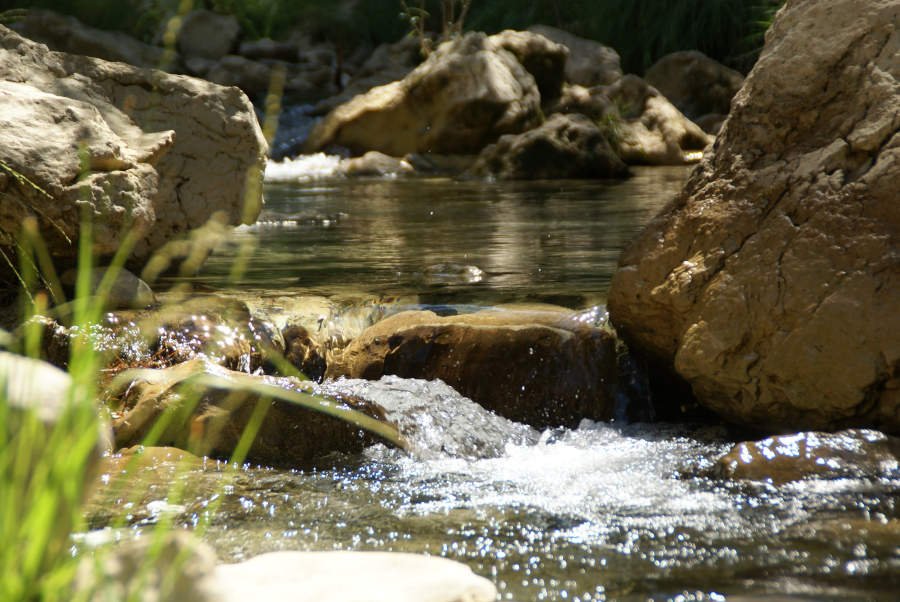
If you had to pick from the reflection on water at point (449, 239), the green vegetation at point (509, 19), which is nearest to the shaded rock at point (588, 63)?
the green vegetation at point (509, 19)

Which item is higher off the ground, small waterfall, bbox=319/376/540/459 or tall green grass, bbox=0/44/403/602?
tall green grass, bbox=0/44/403/602

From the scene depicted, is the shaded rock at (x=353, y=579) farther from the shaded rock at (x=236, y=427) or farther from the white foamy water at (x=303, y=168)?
the white foamy water at (x=303, y=168)

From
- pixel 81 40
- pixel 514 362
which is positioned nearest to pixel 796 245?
pixel 514 362

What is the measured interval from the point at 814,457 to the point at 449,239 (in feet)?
18.9

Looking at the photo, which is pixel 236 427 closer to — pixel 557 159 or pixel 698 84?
pixel 557 159

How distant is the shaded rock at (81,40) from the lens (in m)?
26.5

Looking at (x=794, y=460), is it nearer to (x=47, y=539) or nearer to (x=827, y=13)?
(x=827, y=13)

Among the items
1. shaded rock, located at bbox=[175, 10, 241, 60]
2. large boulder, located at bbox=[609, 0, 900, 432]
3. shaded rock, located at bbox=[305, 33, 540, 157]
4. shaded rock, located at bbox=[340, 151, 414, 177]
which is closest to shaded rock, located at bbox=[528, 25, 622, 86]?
shaded rock, located at bbox=[305, 33, 540, 157]

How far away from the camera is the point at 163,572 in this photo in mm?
2305

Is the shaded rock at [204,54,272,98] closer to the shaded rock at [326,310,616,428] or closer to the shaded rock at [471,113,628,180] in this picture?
the shaded rock at [471,113,628,180]

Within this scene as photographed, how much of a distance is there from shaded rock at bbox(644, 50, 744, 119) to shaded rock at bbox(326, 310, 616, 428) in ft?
62.8

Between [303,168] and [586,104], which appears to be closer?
[303,168]

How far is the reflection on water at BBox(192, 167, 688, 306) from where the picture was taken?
7414 mm

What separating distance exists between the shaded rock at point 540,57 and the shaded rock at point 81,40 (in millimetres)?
8824
